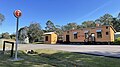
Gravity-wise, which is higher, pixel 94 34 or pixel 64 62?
pixel 94 34

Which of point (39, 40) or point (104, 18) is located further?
point (104, 18)

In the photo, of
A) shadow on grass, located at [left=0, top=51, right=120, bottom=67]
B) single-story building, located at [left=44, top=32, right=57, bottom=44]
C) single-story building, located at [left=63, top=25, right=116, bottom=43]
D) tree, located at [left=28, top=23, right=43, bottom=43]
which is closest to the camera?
shadow on grass, located at [left=0, top=51, right=120, bottom=67]

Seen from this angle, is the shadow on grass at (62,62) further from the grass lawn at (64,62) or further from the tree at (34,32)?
the tree at (34,32)

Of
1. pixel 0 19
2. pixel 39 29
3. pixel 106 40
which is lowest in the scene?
pixel 106 40

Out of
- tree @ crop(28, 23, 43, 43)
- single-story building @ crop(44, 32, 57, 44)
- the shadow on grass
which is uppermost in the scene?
tree @ crop(28, 23, 43, 43)

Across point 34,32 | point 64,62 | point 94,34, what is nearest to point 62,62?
point 64,62

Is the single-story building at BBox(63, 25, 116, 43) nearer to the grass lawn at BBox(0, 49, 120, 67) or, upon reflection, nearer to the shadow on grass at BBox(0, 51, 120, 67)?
the grass lawn at BBox(0, 49, 120, 67)

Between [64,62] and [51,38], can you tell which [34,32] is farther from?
[64,62]

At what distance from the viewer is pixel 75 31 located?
3738cm

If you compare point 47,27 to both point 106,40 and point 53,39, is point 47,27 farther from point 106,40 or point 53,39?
point 106,40

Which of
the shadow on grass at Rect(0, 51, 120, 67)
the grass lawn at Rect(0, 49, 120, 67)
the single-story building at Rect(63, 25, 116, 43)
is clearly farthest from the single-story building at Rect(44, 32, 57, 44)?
the shadow on grass at Rect(0, 51, 120, 67)

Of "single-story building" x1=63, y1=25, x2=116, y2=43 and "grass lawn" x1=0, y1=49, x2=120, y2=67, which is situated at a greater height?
"single-story building" x1=63, y1=25, x2=116, y2=43

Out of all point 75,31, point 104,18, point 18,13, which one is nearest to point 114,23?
point 104,18

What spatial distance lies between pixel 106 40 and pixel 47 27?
44975 mm
